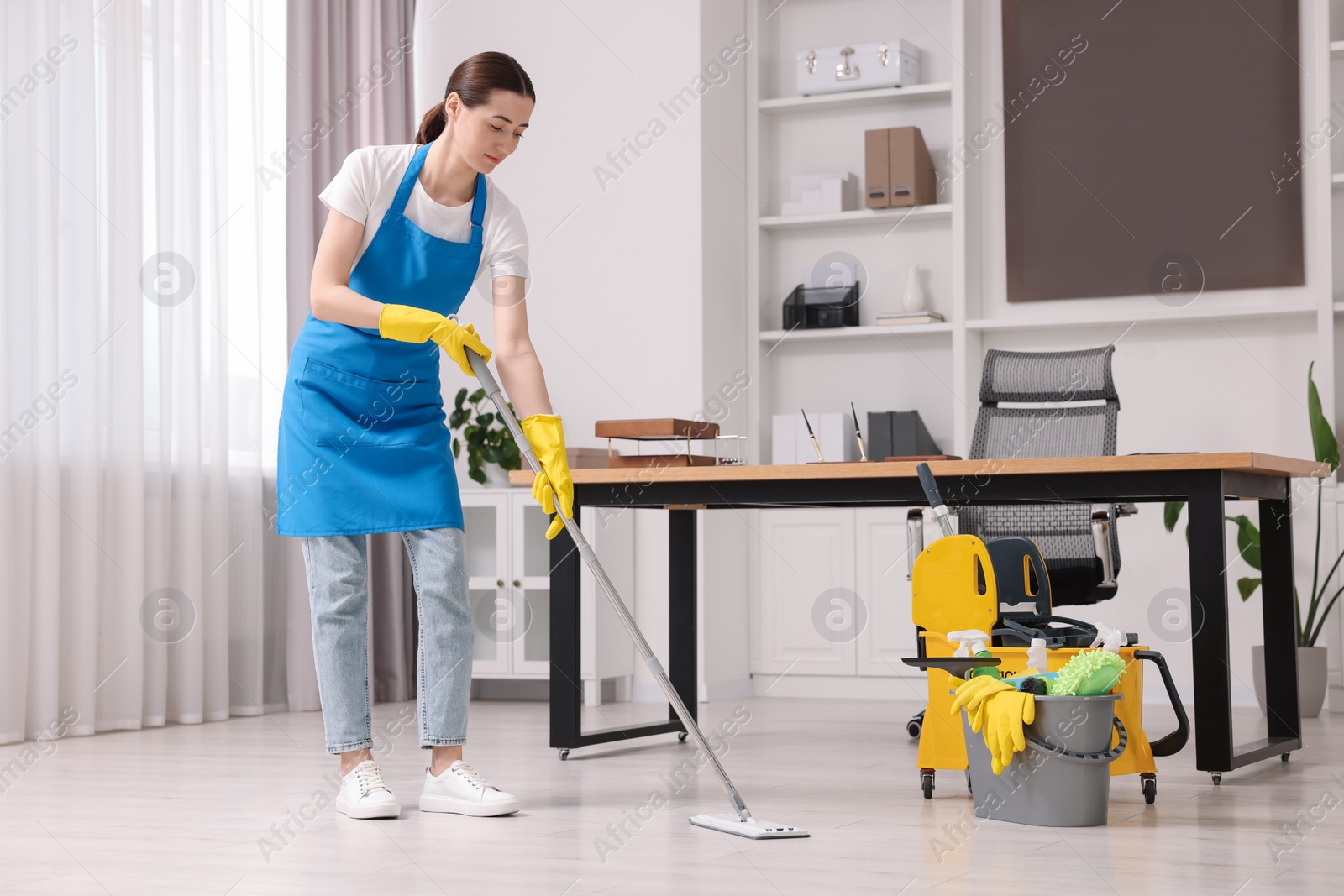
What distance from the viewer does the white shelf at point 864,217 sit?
483 cm

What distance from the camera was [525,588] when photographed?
14.7 ft

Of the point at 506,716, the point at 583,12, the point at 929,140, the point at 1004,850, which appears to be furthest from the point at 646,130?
the point at 1004,850

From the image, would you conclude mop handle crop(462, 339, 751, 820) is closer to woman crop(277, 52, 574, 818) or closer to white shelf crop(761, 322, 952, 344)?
woman crop(277, 52, 574, 818)

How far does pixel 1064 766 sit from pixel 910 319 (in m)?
2.76

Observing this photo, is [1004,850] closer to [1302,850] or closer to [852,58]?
[1302,850]

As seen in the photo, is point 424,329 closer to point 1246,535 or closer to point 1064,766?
point 1064,766

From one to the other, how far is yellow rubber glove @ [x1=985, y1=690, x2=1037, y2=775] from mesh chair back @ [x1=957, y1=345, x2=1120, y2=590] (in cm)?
136

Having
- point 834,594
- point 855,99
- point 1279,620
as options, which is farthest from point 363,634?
point 855,99

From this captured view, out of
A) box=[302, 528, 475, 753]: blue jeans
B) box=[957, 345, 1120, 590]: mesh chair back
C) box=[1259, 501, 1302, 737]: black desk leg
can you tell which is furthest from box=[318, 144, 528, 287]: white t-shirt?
box=[1259, 501, 1302, 737]: black desk leg

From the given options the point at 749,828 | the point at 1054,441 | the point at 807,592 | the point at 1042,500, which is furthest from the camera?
the point at 807,592

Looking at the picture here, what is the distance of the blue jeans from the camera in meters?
2.33

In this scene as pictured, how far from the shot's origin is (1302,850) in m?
2.00

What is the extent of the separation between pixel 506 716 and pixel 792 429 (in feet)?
4.66

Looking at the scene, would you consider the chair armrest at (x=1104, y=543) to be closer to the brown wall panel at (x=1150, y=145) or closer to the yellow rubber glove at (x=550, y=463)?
the brown wall panel at (x=1150, y=145)
